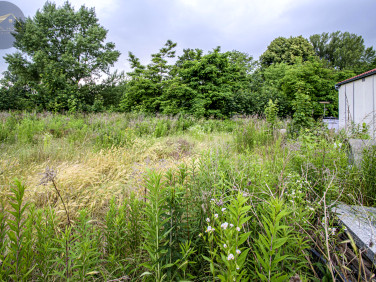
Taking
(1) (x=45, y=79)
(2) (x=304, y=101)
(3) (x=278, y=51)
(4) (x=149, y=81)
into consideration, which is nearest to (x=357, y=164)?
(2) (x=304, y=101)

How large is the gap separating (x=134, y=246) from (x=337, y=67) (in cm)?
4217

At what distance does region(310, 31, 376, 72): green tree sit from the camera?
30734 mm

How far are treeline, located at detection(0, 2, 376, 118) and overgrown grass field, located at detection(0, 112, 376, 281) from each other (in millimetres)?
11127

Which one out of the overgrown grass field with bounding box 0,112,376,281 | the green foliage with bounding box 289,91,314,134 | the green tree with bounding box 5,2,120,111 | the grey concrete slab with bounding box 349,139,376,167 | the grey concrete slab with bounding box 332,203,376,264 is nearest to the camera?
the overgrown grass field with bounding box 0,112,376,281

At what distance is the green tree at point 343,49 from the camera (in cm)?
3073

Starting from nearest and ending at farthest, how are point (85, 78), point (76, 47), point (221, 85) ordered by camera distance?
point (221, 85) < point (76, 47) < point (85, 78)

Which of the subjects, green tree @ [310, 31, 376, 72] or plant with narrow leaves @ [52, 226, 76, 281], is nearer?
plant with narrow leaves @ [52, 226, 76, 281]

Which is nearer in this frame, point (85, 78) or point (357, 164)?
point (357, 164)

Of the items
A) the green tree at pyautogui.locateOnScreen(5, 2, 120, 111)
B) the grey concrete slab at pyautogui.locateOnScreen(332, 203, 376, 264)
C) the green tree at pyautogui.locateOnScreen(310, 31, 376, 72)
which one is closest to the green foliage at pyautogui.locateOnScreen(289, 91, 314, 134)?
the grey concrete slab at pyautogui.locateOnScreen(332, 203, 376, 264)

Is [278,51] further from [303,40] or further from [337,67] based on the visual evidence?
[337,67]

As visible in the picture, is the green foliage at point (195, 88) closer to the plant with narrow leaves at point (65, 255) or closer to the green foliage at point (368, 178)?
the green foliage at point (368, 178)

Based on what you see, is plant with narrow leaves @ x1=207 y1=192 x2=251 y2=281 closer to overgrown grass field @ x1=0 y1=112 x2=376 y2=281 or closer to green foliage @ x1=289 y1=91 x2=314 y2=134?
overgrown grass field @ x1=0 y1=112 x2=376 y2=281

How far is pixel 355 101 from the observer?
20.0ft

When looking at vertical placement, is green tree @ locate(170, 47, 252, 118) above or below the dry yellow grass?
above
